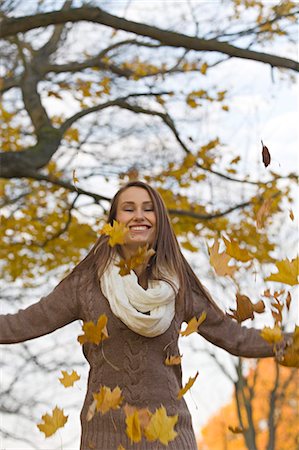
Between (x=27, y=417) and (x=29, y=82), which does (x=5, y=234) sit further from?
(x=27, y=417)

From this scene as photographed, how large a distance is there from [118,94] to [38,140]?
5.92 ft

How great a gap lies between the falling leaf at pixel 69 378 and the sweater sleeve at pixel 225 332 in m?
0.65

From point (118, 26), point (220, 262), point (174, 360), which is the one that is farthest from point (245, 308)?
point (118, 26)

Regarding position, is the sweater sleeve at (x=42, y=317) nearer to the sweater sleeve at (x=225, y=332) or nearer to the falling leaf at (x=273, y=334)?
the sweater sleeve at (x=225, y=332)

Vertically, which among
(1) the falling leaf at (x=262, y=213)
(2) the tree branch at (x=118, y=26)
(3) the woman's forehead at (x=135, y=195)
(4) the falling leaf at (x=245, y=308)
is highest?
(2) the tree branch at (x=118, y=26)

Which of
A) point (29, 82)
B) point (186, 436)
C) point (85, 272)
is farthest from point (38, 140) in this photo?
point (186, 436)

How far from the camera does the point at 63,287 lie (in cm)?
301

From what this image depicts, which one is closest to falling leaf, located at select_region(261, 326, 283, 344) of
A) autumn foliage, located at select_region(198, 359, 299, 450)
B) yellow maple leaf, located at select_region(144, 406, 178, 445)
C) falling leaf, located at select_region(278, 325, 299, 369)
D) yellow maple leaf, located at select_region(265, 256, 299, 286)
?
falling leaf, located at select_region(278, 325, 299, 369)

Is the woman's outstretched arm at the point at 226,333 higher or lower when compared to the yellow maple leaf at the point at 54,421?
higher

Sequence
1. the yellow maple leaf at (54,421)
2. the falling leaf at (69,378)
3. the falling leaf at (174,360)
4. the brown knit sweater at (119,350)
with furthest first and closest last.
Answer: the brown knit sweater at (119,350) < the falling leaf at (174,360) < the falling leaf at (69,378) < the yellow maple leaf at (54,421)

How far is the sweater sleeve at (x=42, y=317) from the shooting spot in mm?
2916

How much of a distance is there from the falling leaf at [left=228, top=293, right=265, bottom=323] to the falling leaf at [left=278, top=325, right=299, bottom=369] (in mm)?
161

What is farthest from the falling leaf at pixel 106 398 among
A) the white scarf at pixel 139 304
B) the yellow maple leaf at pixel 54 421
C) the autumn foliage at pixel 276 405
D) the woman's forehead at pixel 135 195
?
the autumn foliage at pixel 276 405

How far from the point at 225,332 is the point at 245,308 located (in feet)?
1.94
